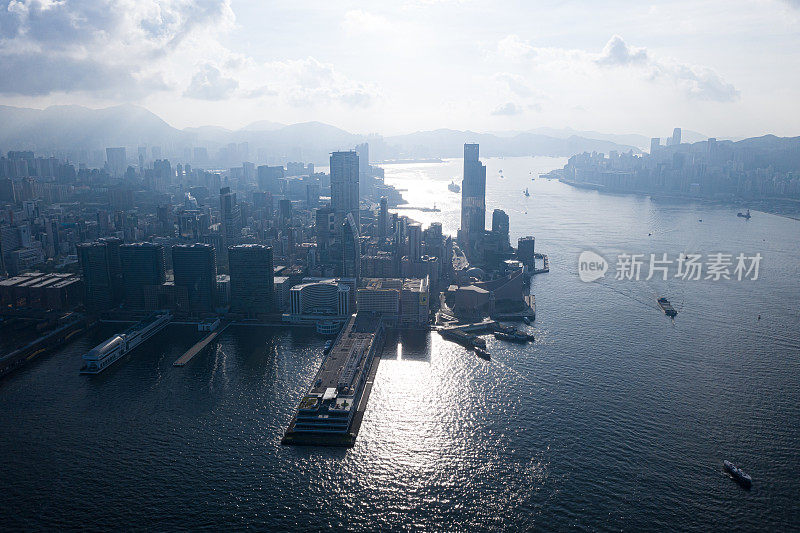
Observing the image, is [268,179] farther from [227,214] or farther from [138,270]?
[138,270]

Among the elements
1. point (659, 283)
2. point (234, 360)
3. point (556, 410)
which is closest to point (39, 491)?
point (234, 360)

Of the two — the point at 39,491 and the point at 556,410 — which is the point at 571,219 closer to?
the point at 556,410

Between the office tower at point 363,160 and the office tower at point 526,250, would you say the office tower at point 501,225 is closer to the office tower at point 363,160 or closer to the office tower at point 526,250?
the office tower at point 526,250

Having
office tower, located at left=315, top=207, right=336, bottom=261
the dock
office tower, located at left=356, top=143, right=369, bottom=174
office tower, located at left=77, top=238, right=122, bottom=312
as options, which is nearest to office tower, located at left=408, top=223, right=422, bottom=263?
office tower, located at left=315, top=207, right=336, bottom=261

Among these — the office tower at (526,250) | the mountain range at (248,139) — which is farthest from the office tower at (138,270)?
the mountain range at (248,139)

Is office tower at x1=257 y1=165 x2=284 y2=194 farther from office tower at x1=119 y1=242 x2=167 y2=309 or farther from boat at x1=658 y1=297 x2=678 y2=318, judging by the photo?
boat at x1=658 y1=297 x2=678 y2=318

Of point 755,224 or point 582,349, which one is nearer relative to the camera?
point 582,349

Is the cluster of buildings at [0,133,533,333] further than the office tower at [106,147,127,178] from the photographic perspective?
No
